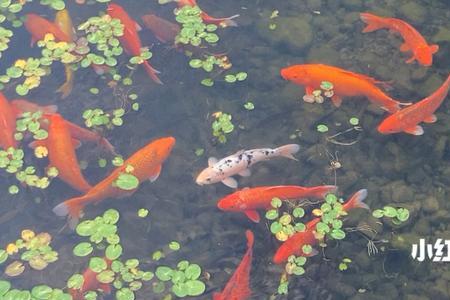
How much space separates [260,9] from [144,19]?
113 cm

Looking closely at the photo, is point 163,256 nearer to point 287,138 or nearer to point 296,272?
point 296,272

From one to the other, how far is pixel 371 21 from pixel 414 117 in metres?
1.18

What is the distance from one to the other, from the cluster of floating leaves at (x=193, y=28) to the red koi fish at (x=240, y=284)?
6.51 feet

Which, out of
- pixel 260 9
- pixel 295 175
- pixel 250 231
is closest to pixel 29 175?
pixel 250 231

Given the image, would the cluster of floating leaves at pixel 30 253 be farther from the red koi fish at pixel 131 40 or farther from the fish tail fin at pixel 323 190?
the fish tail fin at pixel 323 190

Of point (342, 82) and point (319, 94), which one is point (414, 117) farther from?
point (319, 94)

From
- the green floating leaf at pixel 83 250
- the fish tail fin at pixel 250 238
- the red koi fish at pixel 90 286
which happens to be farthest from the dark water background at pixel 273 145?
the green floating leaf at pixel 83 250

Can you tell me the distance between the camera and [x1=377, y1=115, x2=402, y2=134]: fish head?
4520 mm

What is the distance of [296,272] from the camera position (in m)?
3.92

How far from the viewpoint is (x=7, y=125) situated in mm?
4617

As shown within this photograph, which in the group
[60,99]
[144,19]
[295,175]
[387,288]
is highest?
[144,19]

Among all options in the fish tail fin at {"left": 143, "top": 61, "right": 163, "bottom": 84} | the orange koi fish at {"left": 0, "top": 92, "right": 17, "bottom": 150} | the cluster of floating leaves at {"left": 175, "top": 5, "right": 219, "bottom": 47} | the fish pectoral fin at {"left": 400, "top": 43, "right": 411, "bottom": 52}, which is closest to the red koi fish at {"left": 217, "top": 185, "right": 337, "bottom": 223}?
the fish tail fin at {"left": 143, "top": 61, "right": 163, "bottom": 84}

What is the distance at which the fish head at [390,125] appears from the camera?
4.52 meters

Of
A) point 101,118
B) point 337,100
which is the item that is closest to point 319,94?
point 337,100
